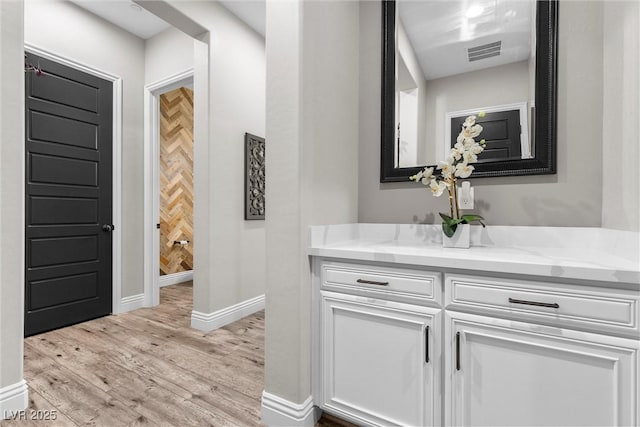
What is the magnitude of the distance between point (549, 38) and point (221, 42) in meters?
2.48

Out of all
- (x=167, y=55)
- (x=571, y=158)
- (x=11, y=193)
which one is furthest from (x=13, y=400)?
(x=167, y=55)

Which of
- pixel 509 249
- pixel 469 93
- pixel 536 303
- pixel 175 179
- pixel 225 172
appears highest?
pixel 469 93

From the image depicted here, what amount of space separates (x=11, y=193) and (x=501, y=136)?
2.46 meters

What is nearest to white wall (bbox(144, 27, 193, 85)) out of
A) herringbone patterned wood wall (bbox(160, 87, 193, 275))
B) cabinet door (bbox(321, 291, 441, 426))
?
herringbone patterned wood wall (bbox(160, 87, 193, 275))

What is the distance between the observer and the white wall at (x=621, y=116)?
1.16m

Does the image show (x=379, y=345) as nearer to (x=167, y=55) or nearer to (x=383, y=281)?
(x=383, y=281)

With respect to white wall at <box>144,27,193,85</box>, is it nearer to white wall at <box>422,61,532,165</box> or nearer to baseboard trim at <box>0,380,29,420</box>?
white wall at <box>422,61,532,165</box>

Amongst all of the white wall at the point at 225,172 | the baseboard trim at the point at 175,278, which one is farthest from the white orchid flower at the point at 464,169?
the baseboard trim at the point at 175,278

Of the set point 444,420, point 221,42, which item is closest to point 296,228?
point 444,420

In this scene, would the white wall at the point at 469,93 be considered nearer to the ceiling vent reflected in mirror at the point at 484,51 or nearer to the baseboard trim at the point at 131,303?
the ceiling vent reflected in mirror at the point at 484,51

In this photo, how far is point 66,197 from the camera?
9.27 feet

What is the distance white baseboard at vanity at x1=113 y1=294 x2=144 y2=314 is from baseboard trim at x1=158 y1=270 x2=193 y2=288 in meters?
1.01

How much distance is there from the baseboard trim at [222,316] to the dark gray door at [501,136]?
236cm

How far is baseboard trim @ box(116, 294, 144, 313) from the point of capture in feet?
10.7
